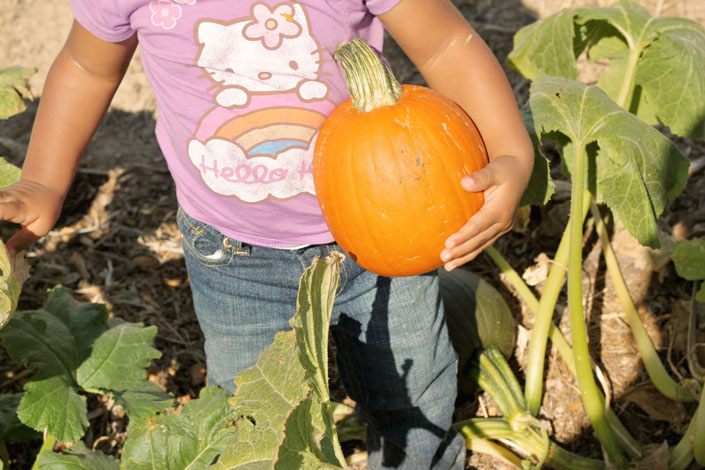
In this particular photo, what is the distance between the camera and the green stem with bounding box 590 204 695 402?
284cm

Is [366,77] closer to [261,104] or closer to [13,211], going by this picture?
[261,104]

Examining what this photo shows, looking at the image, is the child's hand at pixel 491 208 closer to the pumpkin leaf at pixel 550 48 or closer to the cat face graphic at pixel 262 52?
the cat face graphic at pixel 262 52

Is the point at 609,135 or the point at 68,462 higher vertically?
the point at 609,135

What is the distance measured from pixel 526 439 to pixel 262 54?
4.37 feet

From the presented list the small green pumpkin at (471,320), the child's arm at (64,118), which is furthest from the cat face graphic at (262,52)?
the small green pumpkin at (471,320)

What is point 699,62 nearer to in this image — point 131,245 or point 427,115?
point 427,115

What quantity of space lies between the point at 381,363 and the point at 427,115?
0.75m

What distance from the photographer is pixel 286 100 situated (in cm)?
208

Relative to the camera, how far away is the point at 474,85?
2080 millimetres

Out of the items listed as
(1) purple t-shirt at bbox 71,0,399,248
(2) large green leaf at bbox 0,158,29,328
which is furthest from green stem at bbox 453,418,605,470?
(2) large green leaf at bbox 0,158,29,328

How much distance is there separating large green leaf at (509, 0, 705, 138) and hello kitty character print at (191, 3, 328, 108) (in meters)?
1.00

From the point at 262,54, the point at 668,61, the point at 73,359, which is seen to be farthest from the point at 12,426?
the point at 668,61

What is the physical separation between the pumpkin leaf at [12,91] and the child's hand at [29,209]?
18.7 inches

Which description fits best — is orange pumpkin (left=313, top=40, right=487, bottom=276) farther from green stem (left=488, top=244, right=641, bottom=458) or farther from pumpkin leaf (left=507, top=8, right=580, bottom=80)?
pumpkin leaf (left=507, top=8, right=580, bottom=80)
